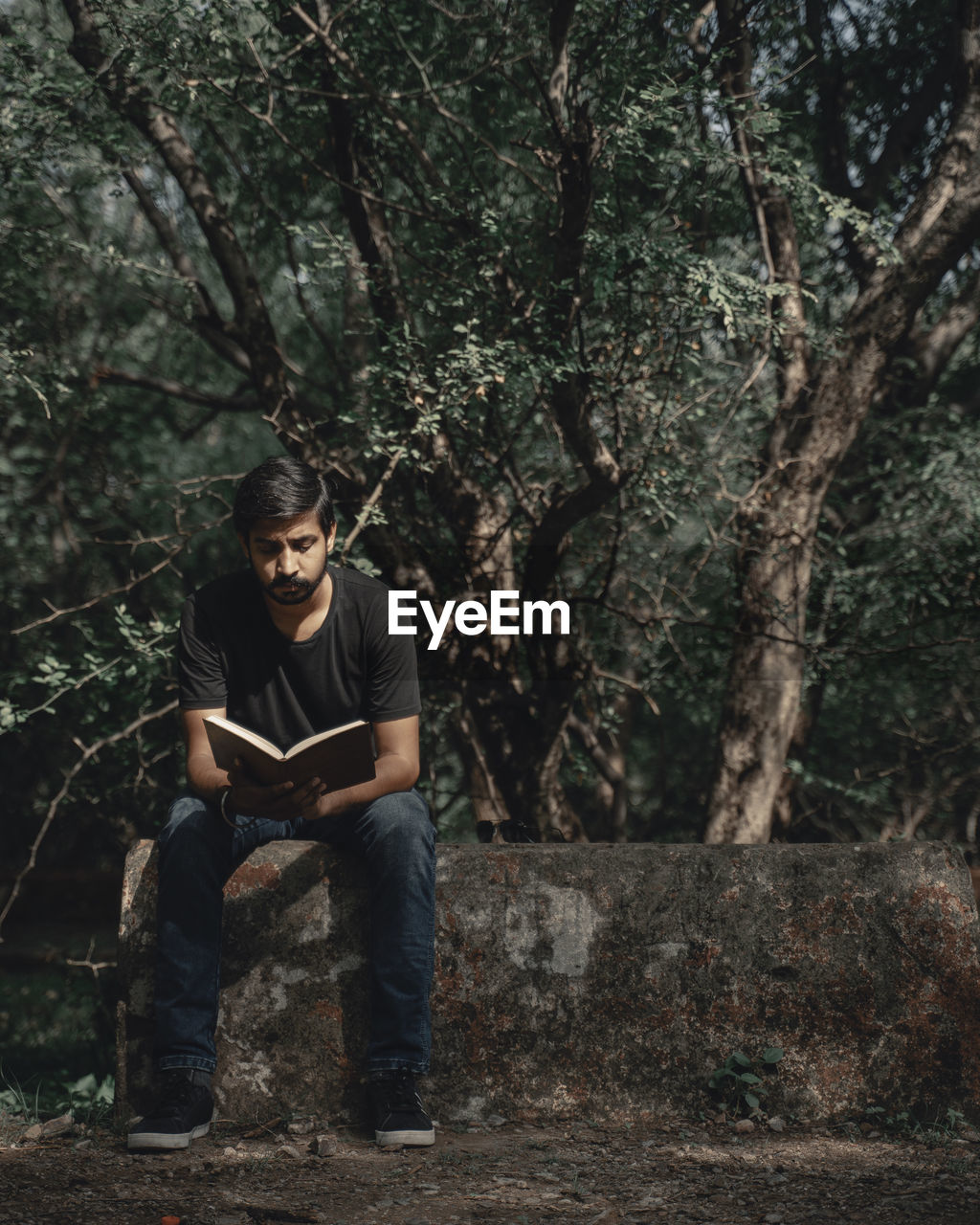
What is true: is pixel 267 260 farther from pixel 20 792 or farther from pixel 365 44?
pixel 20 792

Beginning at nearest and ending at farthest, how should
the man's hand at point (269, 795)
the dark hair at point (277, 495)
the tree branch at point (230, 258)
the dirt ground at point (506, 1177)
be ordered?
1. the dirt ground at point (506, 1177)
2. the man's hand at point (269, 795)
3. the dark hair at point (277, 495)
4. the tree branch at point (230, 258)

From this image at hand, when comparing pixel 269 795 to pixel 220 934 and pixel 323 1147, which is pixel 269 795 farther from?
pixel 323 1147

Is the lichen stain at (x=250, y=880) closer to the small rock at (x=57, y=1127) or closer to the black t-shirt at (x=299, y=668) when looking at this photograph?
the black t-shirt at (x=299, y=668)

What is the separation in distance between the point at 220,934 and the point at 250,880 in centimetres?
18

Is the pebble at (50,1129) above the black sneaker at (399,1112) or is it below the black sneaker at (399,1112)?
below

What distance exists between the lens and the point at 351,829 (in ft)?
9.75

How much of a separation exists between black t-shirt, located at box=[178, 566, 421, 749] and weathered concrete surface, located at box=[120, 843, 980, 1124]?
38cm

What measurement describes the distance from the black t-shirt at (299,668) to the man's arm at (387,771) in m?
0.04

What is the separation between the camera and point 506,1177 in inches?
100

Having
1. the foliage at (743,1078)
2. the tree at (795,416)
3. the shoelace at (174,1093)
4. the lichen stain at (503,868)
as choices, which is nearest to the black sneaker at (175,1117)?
the shoelace at (174,1093)

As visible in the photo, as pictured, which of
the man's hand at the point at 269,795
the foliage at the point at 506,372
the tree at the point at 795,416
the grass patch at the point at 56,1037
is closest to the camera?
the man's hand at the point at 269,795

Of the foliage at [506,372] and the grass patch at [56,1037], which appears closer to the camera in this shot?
the grass patch at [56,1037]

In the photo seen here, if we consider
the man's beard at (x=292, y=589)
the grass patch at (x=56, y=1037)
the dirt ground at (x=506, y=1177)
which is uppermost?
the man's beard at (x=292, y=589)

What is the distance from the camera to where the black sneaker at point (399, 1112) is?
8.85 feet
